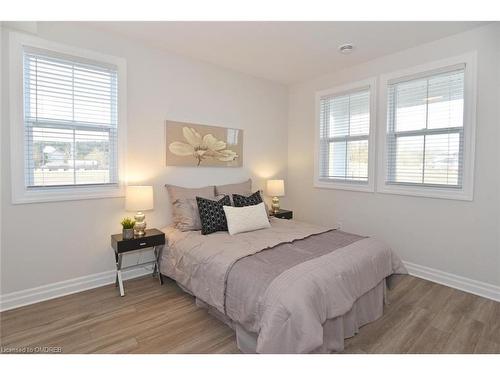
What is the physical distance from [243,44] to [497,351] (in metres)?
3.55

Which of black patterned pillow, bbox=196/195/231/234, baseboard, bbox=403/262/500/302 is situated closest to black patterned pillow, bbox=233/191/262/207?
black patterned pillow, bbox=196/195/231/234

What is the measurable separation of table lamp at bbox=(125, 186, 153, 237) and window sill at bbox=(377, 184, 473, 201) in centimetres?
287

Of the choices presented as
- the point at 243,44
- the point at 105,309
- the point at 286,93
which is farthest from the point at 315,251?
the point at 286,93

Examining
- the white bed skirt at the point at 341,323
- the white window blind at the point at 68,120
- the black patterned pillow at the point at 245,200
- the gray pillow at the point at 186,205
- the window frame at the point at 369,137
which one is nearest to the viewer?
the white bed skirt at the point at 341,323

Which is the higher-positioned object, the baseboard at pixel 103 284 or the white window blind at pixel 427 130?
the white window blind at pixel 427 130

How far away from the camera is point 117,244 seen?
104 inches

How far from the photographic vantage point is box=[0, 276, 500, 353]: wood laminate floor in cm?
196

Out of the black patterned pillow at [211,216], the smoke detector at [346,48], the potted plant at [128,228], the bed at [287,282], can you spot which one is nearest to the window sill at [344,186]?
the bed at [287,282]

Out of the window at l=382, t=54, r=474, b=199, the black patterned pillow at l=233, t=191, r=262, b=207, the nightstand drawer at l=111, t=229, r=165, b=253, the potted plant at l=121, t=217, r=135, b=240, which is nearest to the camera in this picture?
the nightstand drawer at l=111, t=229, r=165, b=253

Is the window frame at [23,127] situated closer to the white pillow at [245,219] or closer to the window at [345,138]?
the white pillow at [245,219]

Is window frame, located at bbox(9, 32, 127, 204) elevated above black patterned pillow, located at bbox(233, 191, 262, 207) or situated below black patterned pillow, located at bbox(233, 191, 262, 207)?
above

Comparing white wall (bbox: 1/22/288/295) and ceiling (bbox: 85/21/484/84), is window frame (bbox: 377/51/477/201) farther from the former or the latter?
white wall (bbox: 1/22/288/295)

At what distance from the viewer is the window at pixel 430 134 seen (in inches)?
113

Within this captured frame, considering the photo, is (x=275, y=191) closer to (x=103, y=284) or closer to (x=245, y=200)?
(x=245, y=200)
